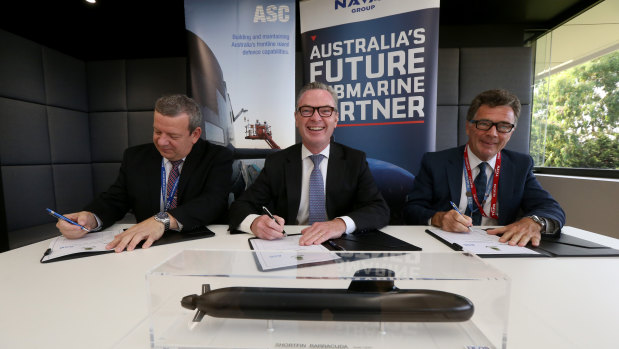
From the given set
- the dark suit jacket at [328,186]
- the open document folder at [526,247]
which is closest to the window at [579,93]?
the open document folder at [526,247]

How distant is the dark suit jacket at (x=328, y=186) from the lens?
163 centimetres

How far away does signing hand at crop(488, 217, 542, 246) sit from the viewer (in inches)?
42.7

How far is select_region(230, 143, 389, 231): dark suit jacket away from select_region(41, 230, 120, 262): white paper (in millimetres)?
612

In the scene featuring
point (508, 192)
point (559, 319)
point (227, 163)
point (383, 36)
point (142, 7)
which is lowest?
point (559, 319)

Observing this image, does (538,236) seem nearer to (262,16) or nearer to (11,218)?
(262,16)

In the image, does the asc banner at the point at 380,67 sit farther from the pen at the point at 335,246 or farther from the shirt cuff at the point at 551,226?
the pen at the point at 335,246

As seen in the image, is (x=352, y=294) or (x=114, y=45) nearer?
(x=352, y=294)

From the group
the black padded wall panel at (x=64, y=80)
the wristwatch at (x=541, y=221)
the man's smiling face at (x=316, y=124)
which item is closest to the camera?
the wristwatch at (x=541, y=221)

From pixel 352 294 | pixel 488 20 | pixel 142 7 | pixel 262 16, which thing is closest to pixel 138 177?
pixel 352 294

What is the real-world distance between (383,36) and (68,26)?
139 inches

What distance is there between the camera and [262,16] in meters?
2.65

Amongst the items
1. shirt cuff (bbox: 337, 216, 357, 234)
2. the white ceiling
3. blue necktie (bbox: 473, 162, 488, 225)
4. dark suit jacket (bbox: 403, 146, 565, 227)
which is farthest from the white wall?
shirt cuff (bbox: 337, 216, 357, 234)

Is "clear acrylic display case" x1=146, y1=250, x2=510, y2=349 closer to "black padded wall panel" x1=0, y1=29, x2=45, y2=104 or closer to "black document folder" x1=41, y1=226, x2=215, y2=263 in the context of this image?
"black document folder" x1=41, y1=226, x2=215, y2=263

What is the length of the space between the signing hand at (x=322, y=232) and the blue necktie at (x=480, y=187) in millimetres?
886
